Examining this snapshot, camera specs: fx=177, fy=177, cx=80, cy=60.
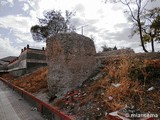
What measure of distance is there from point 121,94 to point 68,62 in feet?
9.23

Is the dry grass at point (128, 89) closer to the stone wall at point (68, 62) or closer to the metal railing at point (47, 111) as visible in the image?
the stone wall at point (68, 62)

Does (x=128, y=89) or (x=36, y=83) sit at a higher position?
(x=128, y=89)

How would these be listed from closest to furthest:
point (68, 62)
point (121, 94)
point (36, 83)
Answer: point (121, 94) < point (68, 62) < point (36, 83)

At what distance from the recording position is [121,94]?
4719mm

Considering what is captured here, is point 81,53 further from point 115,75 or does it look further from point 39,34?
point 39,34

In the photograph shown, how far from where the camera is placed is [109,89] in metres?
5.21

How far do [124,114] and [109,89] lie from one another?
225cm

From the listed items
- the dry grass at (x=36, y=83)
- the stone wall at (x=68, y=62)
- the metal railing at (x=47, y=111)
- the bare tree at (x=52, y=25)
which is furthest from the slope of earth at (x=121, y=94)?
the bare tree at (x=52, y=25)

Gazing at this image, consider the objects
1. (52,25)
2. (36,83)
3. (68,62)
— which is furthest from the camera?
(52,25)

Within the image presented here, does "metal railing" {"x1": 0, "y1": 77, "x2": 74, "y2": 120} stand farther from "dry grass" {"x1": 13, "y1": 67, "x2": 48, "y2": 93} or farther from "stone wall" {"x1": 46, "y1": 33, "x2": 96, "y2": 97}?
"dry grass" {"x1": 13, "y1": 67, "x2": 48, "y2": 93}

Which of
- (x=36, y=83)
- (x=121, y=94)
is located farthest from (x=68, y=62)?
(x=36, y=83)

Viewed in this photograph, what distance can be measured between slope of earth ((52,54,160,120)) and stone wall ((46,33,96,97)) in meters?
0.68

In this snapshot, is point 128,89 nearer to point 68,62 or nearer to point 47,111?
point 68,62

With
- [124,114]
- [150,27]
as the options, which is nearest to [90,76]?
[124,114]
